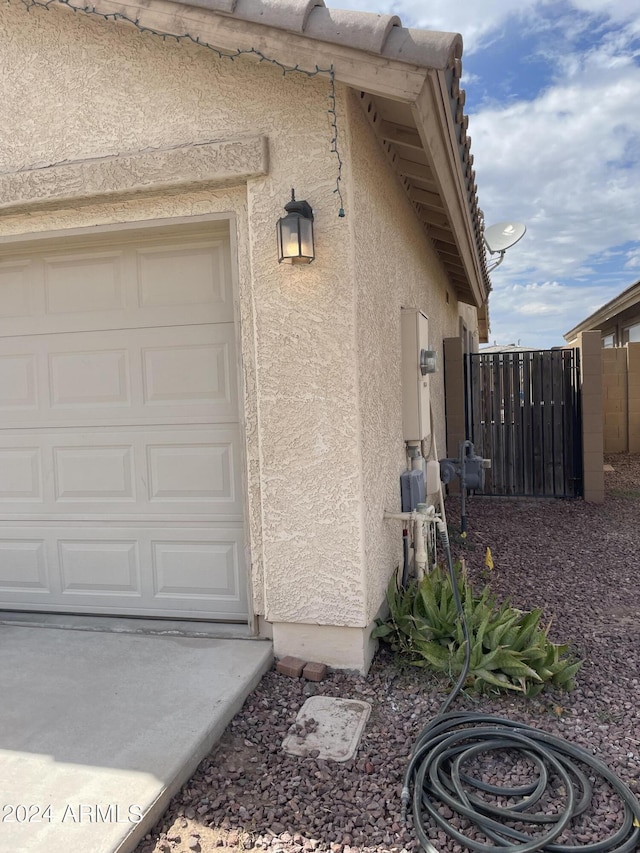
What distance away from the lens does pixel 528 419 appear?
32.3 feet

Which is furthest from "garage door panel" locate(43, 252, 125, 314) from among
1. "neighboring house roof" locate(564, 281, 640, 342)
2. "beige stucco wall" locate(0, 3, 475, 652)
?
"neighboring house roof" locate(564, 281, 640, 342)

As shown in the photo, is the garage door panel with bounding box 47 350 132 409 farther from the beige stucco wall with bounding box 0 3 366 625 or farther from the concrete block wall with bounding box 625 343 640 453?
the concrete block wall with bounding box 625 343 640 453

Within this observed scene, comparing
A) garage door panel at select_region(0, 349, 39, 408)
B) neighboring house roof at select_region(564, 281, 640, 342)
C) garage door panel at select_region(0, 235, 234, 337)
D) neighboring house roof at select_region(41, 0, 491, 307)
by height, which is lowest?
garage door panel at select_region(0, 349, 39, 408)

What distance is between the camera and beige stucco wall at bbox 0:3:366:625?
3650 millimetres

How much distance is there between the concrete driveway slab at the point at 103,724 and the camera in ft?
7.82

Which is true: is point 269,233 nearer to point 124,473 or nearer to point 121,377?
point 121,377

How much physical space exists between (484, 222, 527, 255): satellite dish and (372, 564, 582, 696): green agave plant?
31.5 ft

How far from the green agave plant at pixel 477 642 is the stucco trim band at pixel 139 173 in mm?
2951

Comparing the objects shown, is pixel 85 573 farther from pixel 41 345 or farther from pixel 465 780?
pixel 465 780

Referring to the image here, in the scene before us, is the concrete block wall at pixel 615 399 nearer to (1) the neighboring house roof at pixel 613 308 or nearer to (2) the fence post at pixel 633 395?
(2) the fence post at pixel 633 395

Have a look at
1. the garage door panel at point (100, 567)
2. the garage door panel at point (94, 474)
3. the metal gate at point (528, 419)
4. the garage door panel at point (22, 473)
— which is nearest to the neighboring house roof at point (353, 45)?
the garage door panel at point (94, 474)

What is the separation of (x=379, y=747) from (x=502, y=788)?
2.12 feet

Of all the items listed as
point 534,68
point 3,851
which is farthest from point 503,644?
point 534,68

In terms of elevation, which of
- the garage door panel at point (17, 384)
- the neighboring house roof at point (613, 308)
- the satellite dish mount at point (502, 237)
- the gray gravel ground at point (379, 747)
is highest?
the satellite dish mount at point (502, 237)
